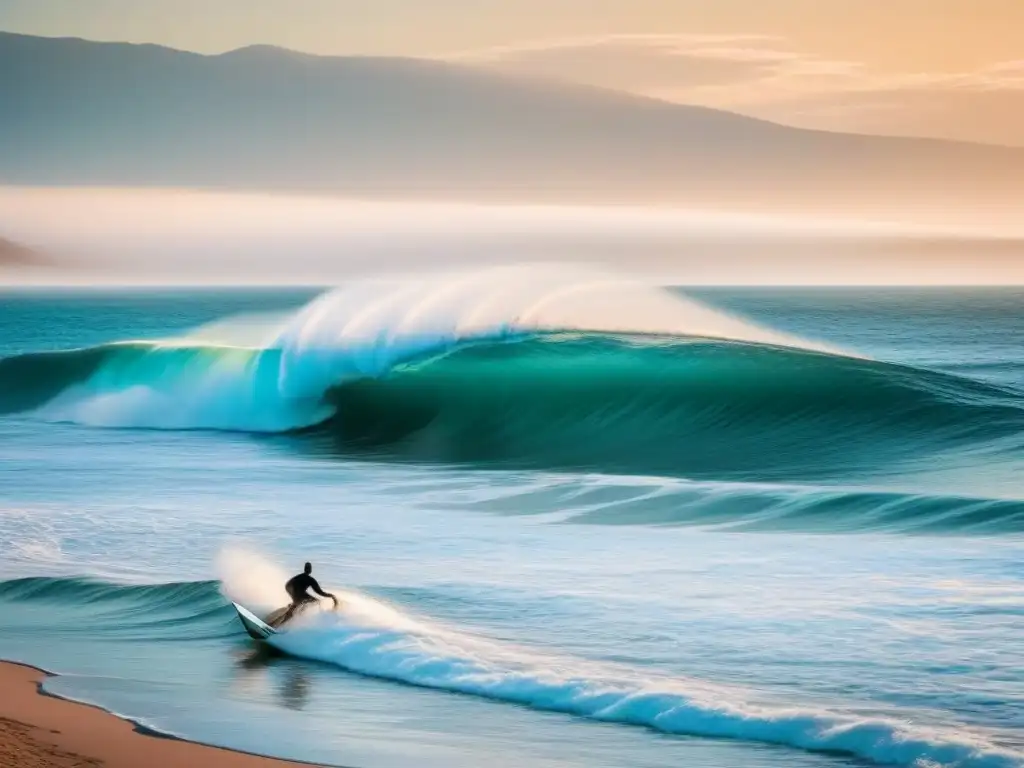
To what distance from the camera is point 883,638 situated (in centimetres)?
761

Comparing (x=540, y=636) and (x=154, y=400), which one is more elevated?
(x=154, y=400)

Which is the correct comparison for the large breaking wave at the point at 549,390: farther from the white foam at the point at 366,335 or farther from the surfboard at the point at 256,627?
the surfboard at the point at 256,627

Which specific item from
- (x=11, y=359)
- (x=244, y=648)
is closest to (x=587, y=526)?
(x=244, y=648)

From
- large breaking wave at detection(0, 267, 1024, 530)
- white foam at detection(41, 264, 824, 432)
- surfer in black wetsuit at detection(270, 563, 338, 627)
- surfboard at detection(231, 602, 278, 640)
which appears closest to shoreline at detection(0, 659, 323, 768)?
surfboard at detection(231, 602, 278, 640)

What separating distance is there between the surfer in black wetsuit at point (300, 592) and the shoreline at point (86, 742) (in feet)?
4.93

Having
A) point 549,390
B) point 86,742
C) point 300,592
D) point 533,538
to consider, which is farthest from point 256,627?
point 549,390

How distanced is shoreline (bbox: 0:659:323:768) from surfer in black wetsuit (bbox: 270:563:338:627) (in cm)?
150

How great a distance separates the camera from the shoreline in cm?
595

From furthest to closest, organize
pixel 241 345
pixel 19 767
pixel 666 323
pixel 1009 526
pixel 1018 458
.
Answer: pixel 241 345, pixel 666 323, pixel 1018 458, pixel 1009 526, pixel 19 767

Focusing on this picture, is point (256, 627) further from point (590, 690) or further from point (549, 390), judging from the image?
point (549, 390)

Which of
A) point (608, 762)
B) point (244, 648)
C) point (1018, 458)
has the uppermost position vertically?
point (1018, 458)

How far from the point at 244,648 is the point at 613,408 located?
12488 mm

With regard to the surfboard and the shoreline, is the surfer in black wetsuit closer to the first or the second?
the surfboard

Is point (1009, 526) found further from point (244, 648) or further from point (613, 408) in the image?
point (613, 408)
